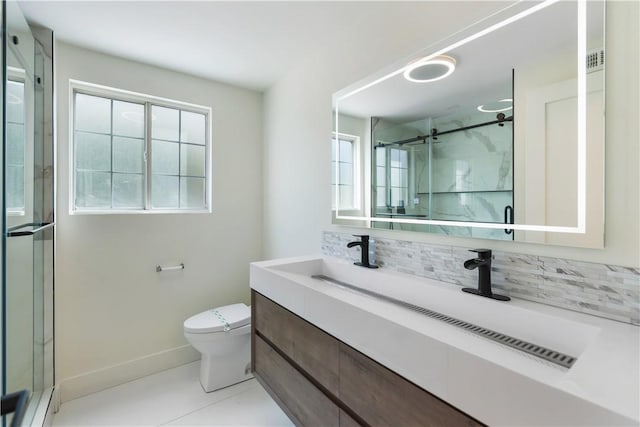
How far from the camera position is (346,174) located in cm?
184

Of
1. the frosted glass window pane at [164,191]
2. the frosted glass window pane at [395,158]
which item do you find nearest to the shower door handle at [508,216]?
the frosted glass window pane at [395,158]

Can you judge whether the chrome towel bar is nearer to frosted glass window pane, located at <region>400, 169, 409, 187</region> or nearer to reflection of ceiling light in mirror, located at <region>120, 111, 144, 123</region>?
reflection of ceiling light in mirror, located at <region>120, 111, 144, 123</region>

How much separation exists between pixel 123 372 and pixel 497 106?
280cm

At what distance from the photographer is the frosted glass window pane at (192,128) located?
2.45 metres

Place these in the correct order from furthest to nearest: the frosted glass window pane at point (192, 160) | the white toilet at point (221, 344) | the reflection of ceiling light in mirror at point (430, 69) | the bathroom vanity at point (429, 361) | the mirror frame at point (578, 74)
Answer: the frosted glass window pane at point (192, 160), the white toilet at point (221, 344), the reflection of ceiling light in mirror at point (430, 69), the mirror frame at point (578, 74), the bathroom vanity at point (429, 361)

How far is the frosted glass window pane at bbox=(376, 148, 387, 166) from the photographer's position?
164cm

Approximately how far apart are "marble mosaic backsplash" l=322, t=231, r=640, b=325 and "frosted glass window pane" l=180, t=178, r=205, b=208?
182 centimetres

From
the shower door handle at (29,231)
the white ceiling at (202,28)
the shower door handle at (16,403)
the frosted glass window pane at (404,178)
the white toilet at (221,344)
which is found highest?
the white ceiling at (202,28)

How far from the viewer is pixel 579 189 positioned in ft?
3.02

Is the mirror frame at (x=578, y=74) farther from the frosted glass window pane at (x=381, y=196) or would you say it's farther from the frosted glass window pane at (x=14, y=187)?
the frosted glass window pane at (x=14, y=187)

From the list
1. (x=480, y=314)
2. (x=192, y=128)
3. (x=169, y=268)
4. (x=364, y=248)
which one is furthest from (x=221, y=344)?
(x=192, y=128)

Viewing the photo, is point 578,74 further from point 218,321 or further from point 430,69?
point 218,321

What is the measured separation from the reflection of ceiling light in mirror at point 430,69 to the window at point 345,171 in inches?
19.0

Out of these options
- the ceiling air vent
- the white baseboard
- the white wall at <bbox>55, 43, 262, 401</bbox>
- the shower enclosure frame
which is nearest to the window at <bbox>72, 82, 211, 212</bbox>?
the white wall at <bbox>55, 43, 262, 401</bbox>
